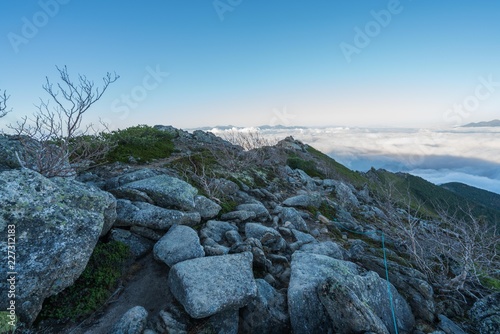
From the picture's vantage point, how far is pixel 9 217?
534cm

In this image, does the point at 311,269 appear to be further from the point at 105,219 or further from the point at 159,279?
the point at 105,219

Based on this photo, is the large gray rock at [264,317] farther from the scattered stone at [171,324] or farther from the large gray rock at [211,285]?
the scattered stone at [171,324]

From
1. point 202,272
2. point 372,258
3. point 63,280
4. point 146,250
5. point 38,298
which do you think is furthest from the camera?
point 372,258

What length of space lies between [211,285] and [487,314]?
6636 millimetres

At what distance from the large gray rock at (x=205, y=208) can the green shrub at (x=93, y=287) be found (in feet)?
8.99

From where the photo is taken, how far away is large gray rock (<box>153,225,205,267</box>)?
6.72m

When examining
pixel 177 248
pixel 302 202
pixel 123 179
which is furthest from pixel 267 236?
pixel 123 179

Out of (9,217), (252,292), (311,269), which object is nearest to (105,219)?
(9,217)

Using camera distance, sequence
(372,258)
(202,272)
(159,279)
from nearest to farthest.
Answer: (202,272), (159,279), (372,258)

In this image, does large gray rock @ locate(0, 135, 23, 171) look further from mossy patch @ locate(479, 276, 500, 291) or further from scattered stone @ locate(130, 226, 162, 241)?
mossy patch @ locate(479, 276, 500, 291)

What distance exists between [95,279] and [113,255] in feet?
2.14

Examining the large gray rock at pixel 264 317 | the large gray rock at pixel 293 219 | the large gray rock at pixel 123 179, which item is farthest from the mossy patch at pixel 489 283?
the large gray rock at pixel 123 179

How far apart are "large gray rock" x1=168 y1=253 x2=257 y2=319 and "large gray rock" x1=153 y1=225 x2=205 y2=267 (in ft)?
1.68

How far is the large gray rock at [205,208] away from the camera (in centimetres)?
928
